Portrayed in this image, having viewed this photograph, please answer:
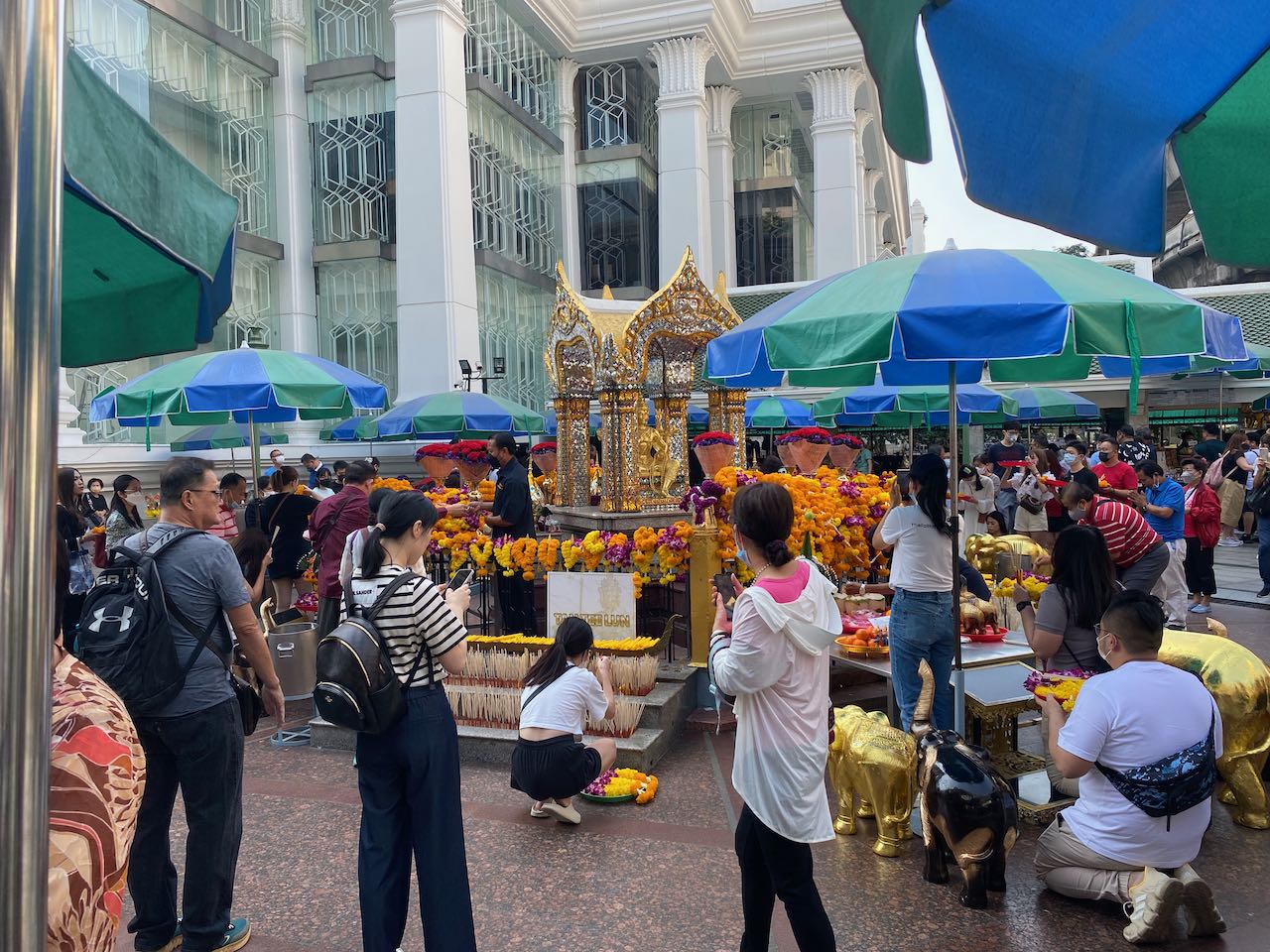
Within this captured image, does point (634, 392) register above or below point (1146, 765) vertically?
above

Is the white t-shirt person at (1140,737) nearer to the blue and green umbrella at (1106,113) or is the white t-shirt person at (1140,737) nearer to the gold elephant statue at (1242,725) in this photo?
the gold elephant statue at (1242,725)

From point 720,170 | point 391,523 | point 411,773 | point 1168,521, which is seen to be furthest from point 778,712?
point 720,170

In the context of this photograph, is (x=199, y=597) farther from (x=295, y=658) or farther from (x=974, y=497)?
(x=974, y=497)

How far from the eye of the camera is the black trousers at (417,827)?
330 cm

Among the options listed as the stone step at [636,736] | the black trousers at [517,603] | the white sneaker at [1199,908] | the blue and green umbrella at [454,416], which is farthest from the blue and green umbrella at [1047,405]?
the white sneaker at [1199,908]

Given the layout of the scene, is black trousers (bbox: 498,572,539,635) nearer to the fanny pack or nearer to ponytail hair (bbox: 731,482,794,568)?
ponytail hair (bbox: 731,482,794,568)

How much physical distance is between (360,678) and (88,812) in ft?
5.51

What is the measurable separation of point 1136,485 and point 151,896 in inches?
361

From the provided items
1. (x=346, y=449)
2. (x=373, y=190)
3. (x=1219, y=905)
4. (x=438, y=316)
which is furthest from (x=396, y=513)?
(x=373, y=190)

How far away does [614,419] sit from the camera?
994 centimetres

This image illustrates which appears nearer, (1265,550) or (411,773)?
(411,773)

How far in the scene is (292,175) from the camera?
20203mm

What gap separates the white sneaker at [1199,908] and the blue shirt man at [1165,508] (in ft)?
19.6

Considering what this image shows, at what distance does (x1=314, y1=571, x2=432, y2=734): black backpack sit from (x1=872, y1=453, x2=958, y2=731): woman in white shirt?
120 inches
